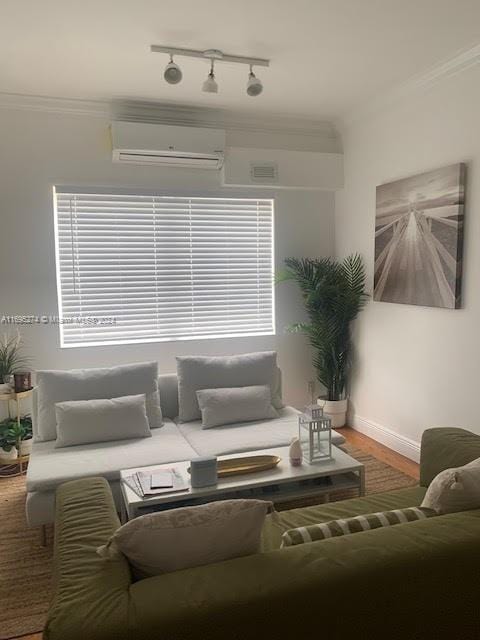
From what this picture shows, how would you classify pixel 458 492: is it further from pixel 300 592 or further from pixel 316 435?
pixel 316 435

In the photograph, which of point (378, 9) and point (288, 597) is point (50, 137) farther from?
point (288, 597)

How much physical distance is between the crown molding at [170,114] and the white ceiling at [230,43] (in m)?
0.10

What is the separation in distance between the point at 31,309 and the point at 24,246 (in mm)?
497

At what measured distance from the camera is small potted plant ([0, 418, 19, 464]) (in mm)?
3797

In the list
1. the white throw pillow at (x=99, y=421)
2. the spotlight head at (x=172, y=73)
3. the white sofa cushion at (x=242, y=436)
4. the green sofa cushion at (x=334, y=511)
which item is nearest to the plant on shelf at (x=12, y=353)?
the white throw pillow at (x=99, y=421)

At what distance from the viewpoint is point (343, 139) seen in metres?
4.65

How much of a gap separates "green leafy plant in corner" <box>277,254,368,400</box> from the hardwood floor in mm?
373

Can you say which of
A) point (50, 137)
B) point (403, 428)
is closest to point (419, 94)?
point (403, 428)

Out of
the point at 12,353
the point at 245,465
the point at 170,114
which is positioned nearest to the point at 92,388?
the point at 12,353

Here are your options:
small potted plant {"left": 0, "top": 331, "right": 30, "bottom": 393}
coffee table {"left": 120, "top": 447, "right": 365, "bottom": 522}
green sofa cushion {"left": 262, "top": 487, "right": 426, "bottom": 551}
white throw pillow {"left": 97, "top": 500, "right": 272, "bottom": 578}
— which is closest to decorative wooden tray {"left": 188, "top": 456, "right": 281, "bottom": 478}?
coffee table {"left": 120, "top": 447, "right": 365, "bottom": 522}

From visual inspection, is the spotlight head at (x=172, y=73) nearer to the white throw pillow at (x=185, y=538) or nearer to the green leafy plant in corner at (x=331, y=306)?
the green leafy plant in corner at (x=331, y=306)

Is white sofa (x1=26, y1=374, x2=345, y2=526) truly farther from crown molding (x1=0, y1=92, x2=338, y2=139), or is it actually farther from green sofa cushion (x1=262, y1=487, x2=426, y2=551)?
crown molding (x1=0, y1=92, x2=338, y2=139)

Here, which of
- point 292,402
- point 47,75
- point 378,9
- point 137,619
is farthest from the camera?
point 292,402

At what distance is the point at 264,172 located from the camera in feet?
14.5
